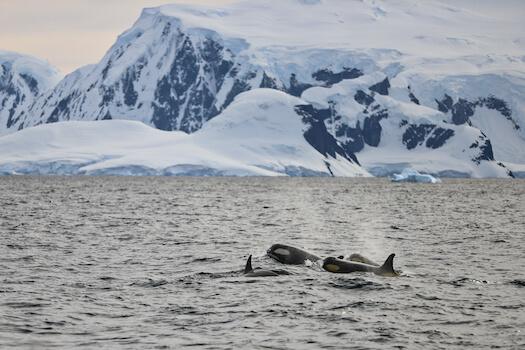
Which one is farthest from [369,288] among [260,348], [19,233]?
[19,233]

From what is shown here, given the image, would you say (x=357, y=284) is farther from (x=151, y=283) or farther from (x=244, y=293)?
(x=151, y=283)

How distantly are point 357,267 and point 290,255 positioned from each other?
352 cm

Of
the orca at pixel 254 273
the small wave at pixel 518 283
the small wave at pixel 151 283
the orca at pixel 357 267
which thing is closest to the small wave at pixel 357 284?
the orca at pixel 357 267

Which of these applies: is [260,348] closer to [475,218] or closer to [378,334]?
[378,334]

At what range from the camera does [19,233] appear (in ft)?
154

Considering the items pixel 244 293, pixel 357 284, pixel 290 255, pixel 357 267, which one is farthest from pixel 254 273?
pixel 357 284

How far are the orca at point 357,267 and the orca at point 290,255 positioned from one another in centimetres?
214

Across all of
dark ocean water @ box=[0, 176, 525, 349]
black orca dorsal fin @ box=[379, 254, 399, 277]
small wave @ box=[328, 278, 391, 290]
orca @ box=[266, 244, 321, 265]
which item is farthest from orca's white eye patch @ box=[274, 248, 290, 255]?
black orca dorsal fin @ box=[379, 254, 399, 277]

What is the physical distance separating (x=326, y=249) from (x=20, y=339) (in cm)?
2377

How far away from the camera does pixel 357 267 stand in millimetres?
29672

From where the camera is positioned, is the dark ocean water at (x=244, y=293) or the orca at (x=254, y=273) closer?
the dark ocean water at (x=244, y=293)

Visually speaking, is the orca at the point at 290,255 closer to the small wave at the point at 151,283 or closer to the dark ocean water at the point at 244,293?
the dark ocean water at the point at 244,293

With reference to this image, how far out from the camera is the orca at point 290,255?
32.0m

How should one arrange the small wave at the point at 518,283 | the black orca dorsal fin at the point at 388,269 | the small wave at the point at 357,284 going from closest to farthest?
the small wave at the point at 357,284, the small wave at the point at 518,283, the black orca dorsal fin at the point at 388,269
